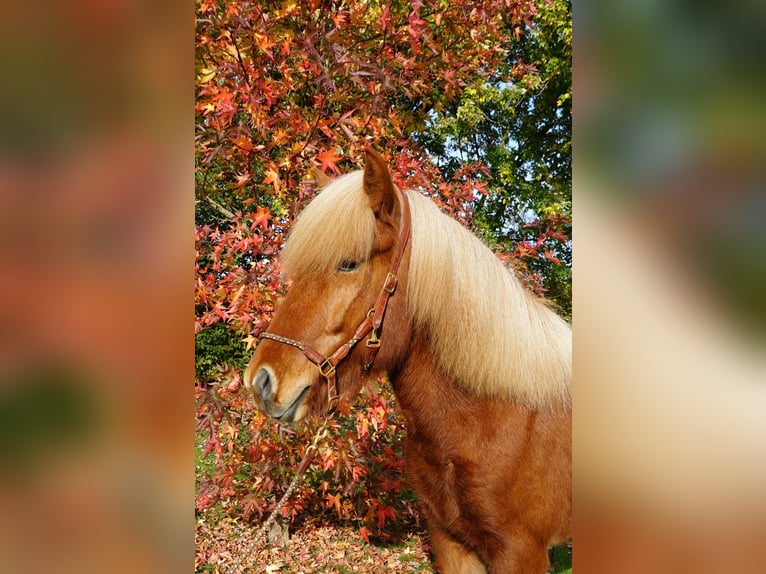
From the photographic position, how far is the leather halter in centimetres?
172

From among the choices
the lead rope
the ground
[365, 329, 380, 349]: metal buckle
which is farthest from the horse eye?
the ground

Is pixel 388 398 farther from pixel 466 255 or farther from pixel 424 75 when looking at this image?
pixel 424 75

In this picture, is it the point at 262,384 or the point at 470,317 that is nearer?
the point at 262,384

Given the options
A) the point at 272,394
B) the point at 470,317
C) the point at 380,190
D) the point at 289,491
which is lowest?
the point at 289,491

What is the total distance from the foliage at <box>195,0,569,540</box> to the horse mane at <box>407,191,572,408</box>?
1285mm

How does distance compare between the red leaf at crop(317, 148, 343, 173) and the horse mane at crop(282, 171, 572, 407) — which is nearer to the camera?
the horse mane at crop(282, 171, 572, 407)

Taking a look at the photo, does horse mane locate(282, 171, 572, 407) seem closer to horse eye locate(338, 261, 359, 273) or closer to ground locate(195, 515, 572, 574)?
horse eye locate(338, 261, 359, 273)

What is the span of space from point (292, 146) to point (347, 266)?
5.56 ft

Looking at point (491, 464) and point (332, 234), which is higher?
point (332, 234)

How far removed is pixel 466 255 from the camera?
6.14 feet

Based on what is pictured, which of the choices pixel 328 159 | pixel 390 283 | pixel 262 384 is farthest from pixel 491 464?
pixel 328 159

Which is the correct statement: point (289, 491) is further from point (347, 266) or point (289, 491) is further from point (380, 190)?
point (380, 190)
